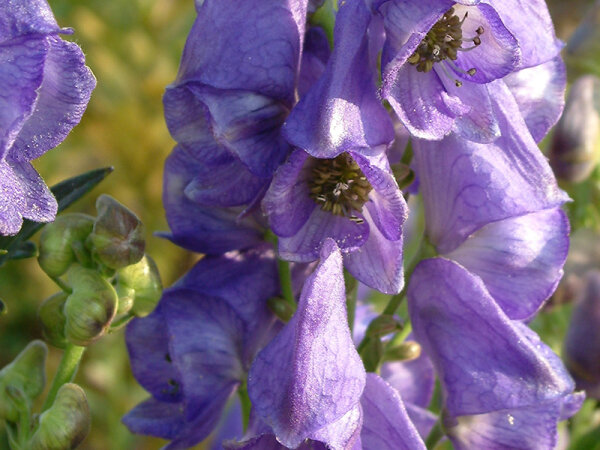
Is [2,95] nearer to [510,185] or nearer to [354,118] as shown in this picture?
[354,118]

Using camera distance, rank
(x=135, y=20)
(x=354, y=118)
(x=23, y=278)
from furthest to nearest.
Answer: (x=135, y=20)
(x=23, y=278)
(x=354, y=118)

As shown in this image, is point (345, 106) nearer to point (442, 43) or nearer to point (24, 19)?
point (442, 43)

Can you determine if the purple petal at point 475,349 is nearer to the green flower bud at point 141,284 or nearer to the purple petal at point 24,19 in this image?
the green flower bud at point 141,284

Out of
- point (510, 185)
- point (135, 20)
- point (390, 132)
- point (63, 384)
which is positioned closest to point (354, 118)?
point (390, 132)

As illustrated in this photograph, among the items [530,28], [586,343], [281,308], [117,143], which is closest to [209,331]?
[281,308]

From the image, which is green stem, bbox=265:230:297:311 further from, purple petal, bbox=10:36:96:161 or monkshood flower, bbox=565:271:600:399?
monkshood flower, bbox=565:271:600:399

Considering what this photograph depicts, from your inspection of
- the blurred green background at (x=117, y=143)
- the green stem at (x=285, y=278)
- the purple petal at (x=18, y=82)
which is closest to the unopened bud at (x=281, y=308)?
the green stem at (x=285, y=278)
